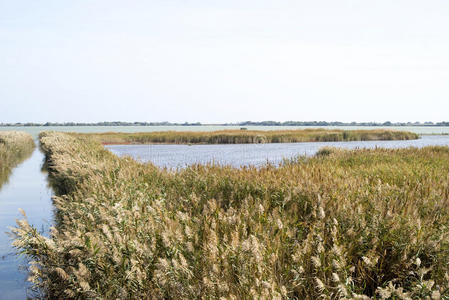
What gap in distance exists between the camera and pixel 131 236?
15.4ft

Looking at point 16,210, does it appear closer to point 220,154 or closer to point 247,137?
point 220,154

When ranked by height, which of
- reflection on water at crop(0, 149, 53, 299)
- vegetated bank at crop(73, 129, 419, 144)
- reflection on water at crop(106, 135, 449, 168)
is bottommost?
reflection on water at crop(0, 149, 53, 299)

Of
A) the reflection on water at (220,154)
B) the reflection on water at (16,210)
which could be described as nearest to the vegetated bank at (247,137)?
the reflection on water at (220,154)

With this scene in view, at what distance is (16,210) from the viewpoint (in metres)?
12.2

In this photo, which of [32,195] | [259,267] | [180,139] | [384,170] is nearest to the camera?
[259,267]

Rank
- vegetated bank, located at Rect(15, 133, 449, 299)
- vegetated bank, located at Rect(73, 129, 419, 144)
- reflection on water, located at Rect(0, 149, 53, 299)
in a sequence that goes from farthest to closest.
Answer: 1. vegetated bank, located at Rect(73, 129, 419, 144)
2. reflection on water, located at Rect(0, 149, 53, 299)
3. vegetated bank, located at Rect(15, 133, 449, 299)

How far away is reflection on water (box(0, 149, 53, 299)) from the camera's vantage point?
7043 millimetres

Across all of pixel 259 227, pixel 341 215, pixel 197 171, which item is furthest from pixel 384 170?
pixel 259 227

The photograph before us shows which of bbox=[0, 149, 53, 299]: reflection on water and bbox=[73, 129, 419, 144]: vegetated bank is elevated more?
bbox=[73, 129, 419, 144]: vegetated bank

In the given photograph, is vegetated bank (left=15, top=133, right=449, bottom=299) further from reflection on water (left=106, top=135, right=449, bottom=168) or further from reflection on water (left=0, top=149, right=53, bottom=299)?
reflection on water (left=106, top=135, right=449, bottom=168)

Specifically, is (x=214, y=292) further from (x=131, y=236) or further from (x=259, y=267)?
(x=131, y=236)

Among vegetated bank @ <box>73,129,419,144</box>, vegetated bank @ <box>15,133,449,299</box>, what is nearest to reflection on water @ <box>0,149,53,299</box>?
vegetated bank @ <box>15,133,449,299</box>

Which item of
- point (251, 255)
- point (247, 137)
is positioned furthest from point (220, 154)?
point (251, 255)

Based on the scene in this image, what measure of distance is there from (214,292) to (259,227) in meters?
1.26
